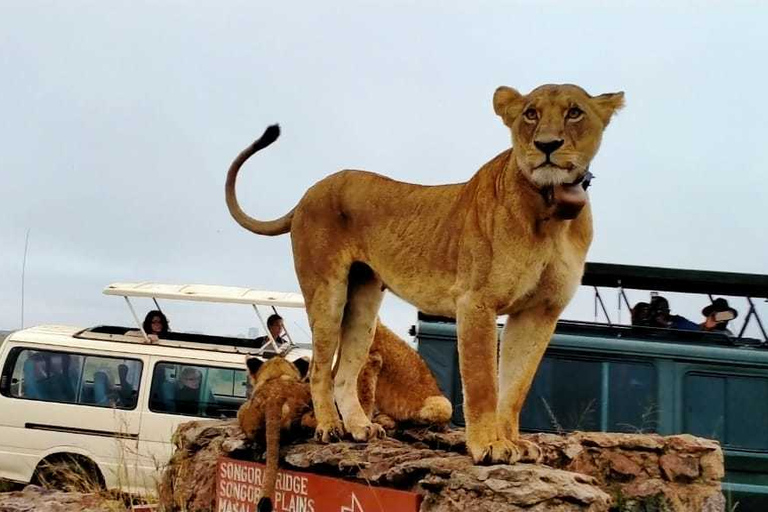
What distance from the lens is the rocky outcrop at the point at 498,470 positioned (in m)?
4.17

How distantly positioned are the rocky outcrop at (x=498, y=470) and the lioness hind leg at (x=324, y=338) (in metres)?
0.26

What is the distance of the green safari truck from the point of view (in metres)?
9.22

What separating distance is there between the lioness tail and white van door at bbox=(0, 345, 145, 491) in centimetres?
625

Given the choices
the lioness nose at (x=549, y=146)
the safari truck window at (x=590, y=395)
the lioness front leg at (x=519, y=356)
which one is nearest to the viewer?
the lioness nose at (x=549, y=146)

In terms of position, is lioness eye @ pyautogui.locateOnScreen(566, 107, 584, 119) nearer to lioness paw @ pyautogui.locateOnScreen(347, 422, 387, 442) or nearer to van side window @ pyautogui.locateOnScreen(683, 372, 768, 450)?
lioness paw @ pyautogui.locateOnScreen(347, 422, 387, 442)

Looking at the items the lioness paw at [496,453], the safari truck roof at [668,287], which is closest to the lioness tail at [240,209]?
the lioness paw at [496,453]

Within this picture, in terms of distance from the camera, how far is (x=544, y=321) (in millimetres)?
4652

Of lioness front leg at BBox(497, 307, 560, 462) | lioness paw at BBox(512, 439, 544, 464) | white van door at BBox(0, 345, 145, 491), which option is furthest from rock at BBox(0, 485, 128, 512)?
white van door at BBox(0, 345, 145, 491)

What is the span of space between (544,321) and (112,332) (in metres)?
9.73

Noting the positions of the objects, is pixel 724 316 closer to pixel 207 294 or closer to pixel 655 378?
pixel 655 378

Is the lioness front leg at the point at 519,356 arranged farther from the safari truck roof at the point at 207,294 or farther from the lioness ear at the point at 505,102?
the safari truck roof at the point at 207,294

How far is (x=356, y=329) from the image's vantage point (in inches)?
222

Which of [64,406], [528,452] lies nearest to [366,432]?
[528,452]

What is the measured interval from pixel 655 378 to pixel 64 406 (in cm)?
724
